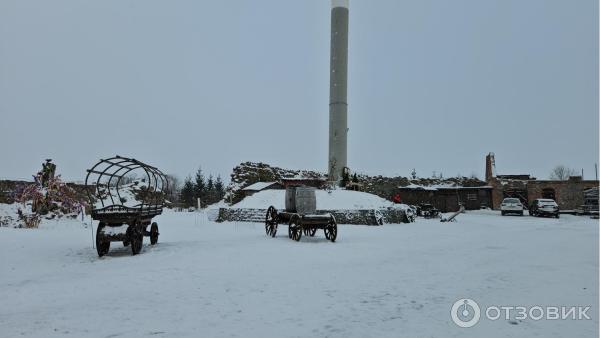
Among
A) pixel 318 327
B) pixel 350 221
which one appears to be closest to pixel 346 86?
pixel 350 221

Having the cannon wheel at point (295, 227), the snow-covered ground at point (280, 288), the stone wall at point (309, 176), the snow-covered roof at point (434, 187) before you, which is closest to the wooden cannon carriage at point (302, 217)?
the cannon wheel at point (295, 227)

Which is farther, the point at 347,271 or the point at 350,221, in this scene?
the point at 350,221

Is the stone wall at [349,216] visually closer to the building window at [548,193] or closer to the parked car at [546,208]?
the parked car at [546,208]

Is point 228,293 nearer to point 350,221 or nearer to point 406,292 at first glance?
point 406,292

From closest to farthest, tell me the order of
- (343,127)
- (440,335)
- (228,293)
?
(440,335) → (228,293) → (343,127)

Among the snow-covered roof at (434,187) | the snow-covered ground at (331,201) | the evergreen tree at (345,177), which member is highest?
the evergreen tree at (345,177)

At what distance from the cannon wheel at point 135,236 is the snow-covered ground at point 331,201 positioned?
11382mm

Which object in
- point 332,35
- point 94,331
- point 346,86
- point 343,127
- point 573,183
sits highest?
point 332,35

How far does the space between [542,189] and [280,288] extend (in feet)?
128

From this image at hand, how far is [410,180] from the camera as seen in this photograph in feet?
129

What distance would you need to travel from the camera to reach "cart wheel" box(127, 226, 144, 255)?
9.41 m

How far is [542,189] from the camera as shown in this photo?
126ft

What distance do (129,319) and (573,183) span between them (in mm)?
42377

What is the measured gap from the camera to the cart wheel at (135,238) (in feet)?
30.9
